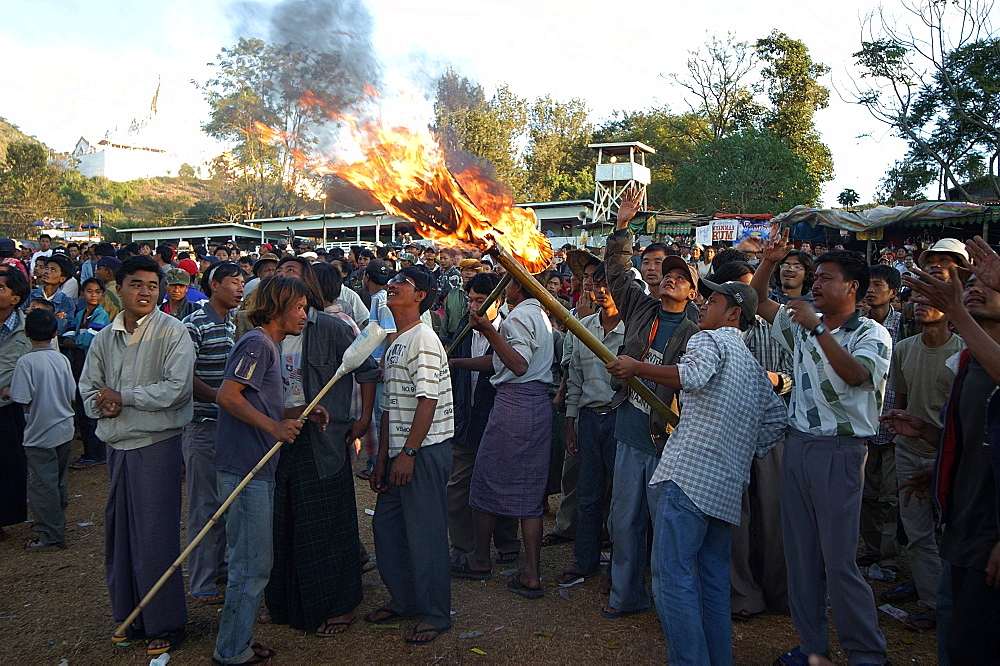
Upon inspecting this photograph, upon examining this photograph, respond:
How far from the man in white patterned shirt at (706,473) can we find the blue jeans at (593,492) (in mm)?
1559

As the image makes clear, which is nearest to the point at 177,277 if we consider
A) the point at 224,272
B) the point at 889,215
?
the point at 224,272

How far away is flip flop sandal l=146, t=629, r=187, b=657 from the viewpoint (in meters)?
4.29

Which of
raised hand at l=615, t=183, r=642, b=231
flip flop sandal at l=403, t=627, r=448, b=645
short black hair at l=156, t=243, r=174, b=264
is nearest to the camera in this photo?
flip flop sandal at l=403, t=627, r=448, b=645

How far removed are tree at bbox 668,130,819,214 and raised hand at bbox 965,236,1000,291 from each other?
29724 mm

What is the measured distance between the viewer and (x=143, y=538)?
4316mm

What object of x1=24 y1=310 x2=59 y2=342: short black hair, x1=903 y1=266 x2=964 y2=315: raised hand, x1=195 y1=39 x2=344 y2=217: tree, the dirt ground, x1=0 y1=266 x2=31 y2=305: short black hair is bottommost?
the dirt ground

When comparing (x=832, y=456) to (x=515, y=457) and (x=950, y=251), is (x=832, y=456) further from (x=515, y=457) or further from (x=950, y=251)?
(x=515, y=457)

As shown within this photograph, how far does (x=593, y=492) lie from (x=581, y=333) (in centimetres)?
166

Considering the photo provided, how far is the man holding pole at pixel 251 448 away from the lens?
13.4ft

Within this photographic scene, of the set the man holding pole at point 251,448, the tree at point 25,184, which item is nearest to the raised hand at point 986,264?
the man holding pole at point 251,448

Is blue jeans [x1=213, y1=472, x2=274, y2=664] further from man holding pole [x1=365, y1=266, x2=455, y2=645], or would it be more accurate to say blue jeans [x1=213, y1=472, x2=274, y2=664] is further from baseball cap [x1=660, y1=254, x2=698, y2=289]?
baseball cap [x1=660, y1=254, x2=698, y2=289]

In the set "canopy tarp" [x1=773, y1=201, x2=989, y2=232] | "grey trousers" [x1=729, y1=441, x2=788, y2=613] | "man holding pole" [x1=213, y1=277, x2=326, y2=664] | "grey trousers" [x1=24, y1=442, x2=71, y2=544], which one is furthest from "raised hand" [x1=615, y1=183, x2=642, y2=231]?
"canopy tarp" [x1=773, y1=201, x2=989, y2=232]

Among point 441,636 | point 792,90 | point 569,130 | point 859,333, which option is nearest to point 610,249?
point 859,333

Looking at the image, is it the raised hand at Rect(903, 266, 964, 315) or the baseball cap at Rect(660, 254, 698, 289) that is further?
the baseball cap at Rect(660, 254, 698, 289)
